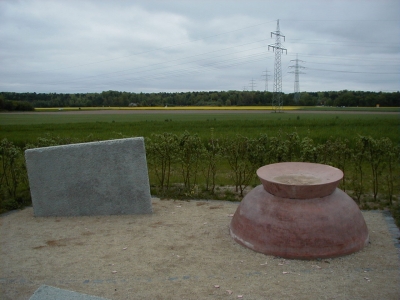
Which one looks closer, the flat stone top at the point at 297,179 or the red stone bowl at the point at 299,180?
the red stone bowl at the point at 299,180

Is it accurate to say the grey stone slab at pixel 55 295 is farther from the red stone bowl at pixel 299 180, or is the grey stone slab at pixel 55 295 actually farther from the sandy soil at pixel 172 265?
the red stone bowl at pixel 299 180

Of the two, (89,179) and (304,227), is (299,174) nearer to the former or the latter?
(304,227)

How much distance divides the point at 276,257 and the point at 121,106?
65348 millimetres

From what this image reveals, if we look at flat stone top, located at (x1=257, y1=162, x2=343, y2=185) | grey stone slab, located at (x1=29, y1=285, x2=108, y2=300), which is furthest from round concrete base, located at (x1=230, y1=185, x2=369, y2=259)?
grey stone slab, located at (x1=29, y1=285, x2=108, y2=300)

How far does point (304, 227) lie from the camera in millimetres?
4988

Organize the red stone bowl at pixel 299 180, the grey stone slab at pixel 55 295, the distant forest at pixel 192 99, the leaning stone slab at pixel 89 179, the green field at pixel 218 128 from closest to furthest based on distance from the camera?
the grey stone slab at pixel 55 295 → the red stone bowl at pixel 299 180 → the leaning stone slab at pixel 89 179 → the green field at pixel 218 128 → the distant forest at pixel 192 99

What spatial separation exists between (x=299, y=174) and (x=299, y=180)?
1.34 ft

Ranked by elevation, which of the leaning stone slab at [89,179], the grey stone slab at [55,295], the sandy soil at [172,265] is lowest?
the sandy soil at [172,265]

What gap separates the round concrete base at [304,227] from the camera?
4.99 metres

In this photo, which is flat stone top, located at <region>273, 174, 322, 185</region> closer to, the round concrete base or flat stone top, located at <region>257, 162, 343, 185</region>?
flat stone top, located at <region>257, 162, 343, 185</region>

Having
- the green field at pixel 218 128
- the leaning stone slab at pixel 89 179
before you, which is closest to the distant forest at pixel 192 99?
the green field at pixel 218 128

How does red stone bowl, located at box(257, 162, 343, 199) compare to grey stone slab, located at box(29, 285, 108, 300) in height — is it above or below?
above

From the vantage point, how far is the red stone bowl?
16.9 ft

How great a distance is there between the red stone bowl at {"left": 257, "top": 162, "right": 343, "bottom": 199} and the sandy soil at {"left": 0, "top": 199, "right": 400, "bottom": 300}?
0.92 meters
